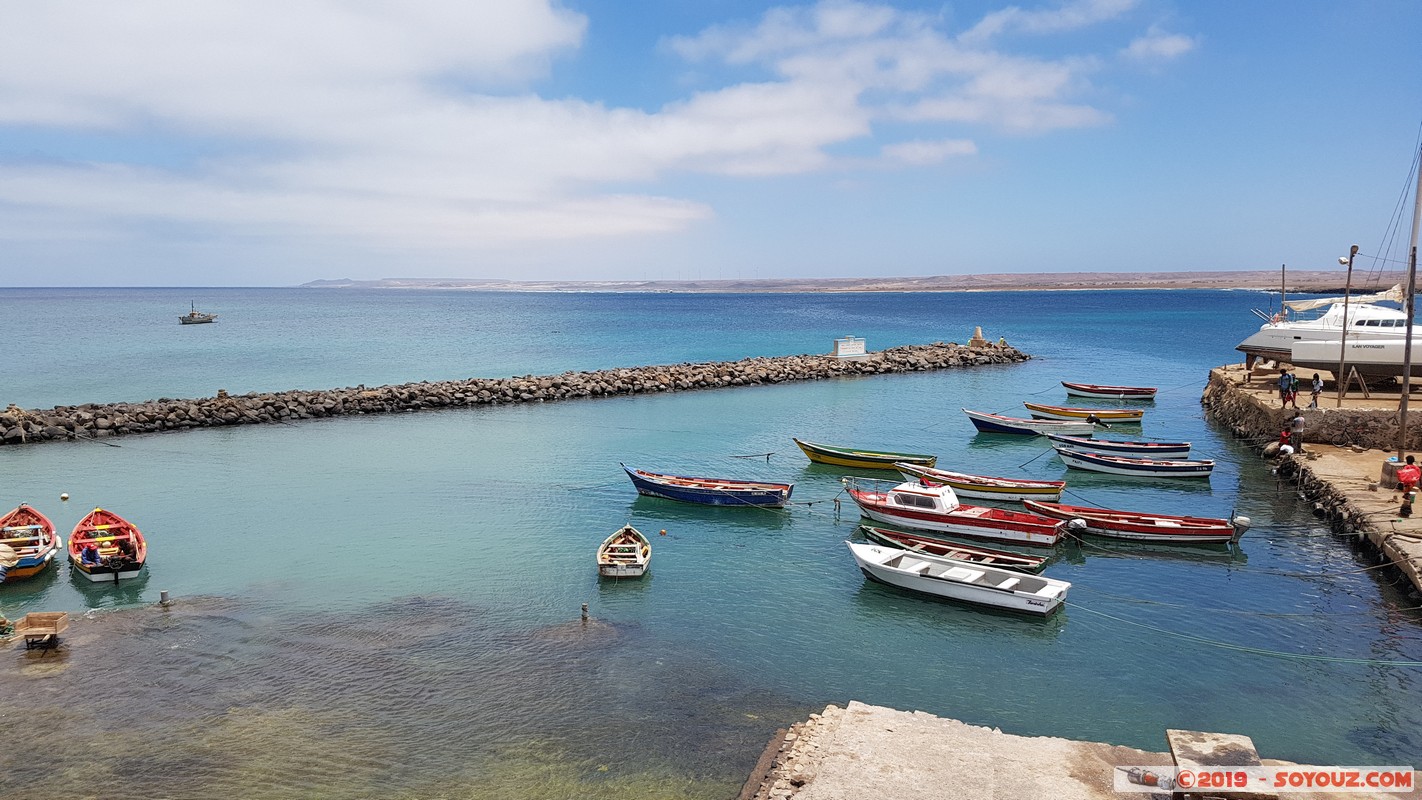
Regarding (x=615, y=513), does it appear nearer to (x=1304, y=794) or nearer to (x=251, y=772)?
(x=251, y=772)

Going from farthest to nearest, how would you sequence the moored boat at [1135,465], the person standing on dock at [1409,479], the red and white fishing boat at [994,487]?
the moored boat at [1135,465]
the red and white fishing boat at [994,487]
the person standing on dock at [1409,479]

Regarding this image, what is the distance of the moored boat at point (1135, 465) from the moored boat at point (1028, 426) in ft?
17.4

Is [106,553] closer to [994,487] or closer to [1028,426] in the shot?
[994,487]

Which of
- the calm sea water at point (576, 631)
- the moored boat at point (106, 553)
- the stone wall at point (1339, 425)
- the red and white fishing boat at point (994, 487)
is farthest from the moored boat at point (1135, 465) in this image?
the moored boat at point (106, 553)

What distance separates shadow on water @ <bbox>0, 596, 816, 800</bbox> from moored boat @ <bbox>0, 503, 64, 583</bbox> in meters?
4.41

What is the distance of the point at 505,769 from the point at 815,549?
1408 cm

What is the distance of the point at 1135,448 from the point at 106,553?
128 feet

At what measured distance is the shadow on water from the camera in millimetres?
14797

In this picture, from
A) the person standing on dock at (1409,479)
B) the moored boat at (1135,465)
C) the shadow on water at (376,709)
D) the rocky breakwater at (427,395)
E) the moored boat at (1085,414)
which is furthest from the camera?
the moored boat at (1085,414)

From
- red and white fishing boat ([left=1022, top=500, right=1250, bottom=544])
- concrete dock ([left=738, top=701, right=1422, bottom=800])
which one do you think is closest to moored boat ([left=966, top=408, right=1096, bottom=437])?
red and white fishing boat ([left=1022, top=500, right=1250, bottom=544])

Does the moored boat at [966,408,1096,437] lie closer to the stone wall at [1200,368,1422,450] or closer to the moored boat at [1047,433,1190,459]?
the moored boat at [1047,433,1190,459]

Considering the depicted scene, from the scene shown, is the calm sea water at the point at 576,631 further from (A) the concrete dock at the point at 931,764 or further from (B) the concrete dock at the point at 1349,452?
(A) the concrete dock at the point at 931,764

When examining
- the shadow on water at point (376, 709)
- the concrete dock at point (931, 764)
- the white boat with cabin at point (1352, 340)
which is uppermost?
the white boat with cabin at point (1352, 340)

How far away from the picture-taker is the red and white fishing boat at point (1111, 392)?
183 feet
